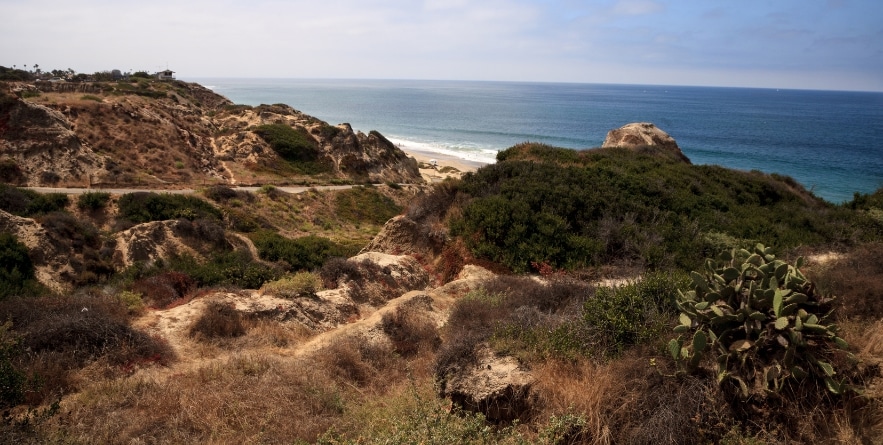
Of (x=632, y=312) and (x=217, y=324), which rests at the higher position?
(x=632, y=312)

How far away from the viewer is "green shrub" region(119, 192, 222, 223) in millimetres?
22359

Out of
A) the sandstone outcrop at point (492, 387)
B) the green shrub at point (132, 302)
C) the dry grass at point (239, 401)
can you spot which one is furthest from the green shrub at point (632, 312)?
the green shrub at point (132, 302)

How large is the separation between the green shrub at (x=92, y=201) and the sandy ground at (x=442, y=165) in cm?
3069

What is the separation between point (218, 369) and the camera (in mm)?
6699

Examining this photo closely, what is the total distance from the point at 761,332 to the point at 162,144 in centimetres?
4250

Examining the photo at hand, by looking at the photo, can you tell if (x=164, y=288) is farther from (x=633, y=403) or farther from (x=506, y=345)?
(x=633, y=403)

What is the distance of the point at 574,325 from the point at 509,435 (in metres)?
1.93

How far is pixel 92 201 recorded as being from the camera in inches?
903

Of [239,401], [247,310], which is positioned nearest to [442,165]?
[247,310]

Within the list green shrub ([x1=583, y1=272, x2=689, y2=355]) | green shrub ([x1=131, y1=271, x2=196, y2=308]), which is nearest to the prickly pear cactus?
green shrub ([x1=583, y1=272, x2=689, y2=355])

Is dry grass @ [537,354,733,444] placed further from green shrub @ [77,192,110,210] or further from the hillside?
the hillside

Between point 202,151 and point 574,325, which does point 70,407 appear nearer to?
point 574,325

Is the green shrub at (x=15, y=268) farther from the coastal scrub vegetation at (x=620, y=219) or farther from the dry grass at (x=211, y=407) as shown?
the coastal scrub vegetation at (x=620, y=219)

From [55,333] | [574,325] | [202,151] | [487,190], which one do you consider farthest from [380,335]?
[202,151]
